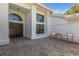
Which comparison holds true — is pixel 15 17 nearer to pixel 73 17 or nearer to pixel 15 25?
pixel 15 25

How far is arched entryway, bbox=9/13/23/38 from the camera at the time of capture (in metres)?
7.04

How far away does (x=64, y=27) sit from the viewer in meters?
7.84

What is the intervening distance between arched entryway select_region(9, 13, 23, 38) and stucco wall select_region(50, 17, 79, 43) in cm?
296

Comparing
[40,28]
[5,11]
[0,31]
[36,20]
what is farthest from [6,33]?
[40,28]

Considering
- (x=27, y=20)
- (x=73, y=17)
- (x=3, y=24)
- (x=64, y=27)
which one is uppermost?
(x=73, y=17)

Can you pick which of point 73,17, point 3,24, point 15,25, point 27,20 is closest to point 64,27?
point 73,17

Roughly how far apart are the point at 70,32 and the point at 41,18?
9.16 feet

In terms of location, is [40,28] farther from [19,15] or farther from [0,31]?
[0,31]

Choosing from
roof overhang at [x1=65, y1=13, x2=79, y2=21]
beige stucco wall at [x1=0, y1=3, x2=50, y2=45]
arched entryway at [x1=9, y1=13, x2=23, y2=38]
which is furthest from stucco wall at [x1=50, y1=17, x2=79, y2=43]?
arched entryway at [x1=9, y1=13, x2=23, y2=38]

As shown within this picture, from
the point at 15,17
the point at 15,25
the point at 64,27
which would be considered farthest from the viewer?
the point at 64,27

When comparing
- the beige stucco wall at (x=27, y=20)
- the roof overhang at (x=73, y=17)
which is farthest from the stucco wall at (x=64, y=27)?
→ the beige stucco wall at (x=27, y=20)

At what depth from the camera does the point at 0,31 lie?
4625mm

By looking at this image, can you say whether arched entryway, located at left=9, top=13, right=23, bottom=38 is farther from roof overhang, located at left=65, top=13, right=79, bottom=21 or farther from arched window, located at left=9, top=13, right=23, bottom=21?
roof overhang, located at left=65, top=13, right=79, bottom=21

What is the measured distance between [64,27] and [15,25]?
4.11m
